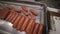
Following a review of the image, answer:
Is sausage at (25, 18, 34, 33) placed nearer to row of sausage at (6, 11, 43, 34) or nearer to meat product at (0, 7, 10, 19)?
row of sausage at (6, 11, 43, 34)

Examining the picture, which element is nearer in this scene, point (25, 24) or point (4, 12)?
point (25, 24)

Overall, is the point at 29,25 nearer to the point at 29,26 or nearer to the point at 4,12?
the point at 29,26

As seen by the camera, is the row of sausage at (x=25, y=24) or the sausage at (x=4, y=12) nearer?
the row of sausage at (x=25, y=24)

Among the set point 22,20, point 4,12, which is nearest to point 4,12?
point 4,12

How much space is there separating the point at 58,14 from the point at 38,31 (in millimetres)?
357

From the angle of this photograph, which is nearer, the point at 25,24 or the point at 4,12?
the point at 25,24

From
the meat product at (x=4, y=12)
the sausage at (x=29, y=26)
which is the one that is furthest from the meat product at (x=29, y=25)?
the meat product at (x=4, y=12)

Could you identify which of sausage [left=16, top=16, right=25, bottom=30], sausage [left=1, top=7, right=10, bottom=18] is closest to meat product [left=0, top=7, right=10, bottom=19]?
sausage [left=1, top=7, right=10, bottom=18]

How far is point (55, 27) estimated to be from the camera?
1039 millimetres

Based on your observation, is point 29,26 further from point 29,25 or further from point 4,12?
point 4,12

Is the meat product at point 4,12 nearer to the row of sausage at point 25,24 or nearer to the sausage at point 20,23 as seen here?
the row of sausage at point 25,24

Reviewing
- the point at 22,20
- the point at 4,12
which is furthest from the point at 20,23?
the point at 4,12

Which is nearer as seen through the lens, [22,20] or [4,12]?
[22,20]

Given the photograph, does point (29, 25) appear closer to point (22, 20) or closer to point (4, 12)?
point (22, 20)
